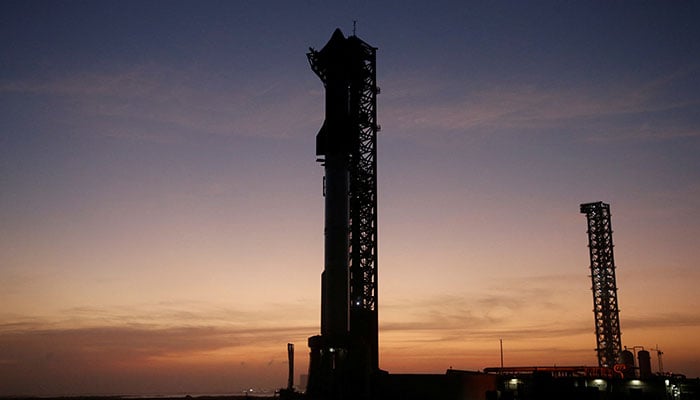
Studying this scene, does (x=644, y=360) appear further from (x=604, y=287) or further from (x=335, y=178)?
(x=335, y=178)

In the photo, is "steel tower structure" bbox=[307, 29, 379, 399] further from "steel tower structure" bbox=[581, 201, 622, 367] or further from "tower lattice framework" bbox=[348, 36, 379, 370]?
"steel tower structure" bbox=[581, 201, 622, 367]

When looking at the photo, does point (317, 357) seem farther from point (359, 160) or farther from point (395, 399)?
point (359, 160)

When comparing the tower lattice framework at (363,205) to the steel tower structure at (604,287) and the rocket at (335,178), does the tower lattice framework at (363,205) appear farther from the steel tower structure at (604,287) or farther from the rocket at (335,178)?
the steel tower structure at (604,287)

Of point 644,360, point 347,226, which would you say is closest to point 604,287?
point 644,360

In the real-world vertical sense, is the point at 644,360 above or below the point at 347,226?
below

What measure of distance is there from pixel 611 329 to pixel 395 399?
50667 mm

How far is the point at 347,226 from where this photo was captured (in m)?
71.0

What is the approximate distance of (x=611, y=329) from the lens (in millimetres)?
102812

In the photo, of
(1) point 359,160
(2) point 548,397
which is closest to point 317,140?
(1) point 359,160

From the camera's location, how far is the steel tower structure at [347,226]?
6531 cm

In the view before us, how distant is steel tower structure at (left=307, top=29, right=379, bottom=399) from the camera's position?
6531cm

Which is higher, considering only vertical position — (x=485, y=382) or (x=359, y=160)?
(x=359, y=160)

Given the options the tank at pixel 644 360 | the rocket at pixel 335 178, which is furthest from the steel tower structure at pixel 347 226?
the tank at pixel 644 360

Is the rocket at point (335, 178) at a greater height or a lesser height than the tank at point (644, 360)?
greater
